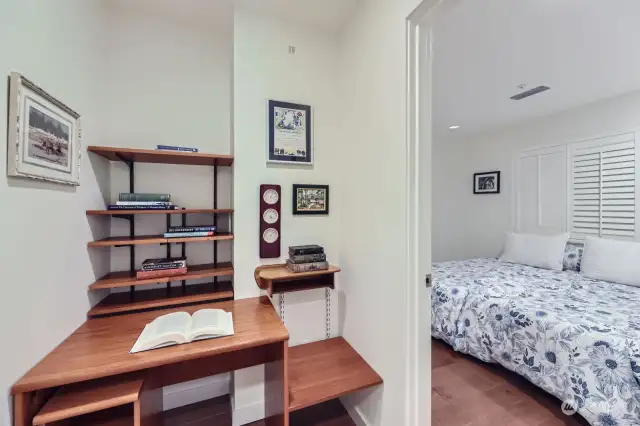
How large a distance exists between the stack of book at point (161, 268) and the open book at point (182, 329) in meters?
0.26

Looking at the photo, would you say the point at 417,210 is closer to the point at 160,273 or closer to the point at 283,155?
the point at 283,155

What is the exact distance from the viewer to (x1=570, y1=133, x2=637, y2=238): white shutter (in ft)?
8.76

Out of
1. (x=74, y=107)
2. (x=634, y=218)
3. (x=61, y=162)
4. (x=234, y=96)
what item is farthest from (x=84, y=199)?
(x=634, y=218)

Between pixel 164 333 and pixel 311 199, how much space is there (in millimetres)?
1094

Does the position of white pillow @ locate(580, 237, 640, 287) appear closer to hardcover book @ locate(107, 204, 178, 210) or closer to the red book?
the red book

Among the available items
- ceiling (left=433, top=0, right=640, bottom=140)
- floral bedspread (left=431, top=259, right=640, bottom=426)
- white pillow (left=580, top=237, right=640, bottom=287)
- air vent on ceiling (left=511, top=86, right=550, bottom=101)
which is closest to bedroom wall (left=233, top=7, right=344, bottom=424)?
ceiling (left=433, top=0, right=640, bottom=140)

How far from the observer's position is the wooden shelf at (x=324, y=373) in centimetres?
136

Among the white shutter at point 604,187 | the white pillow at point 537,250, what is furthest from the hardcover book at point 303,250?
the white shutter at point 604,187

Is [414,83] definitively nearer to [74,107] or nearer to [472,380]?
[74,107]

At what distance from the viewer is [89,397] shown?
3.16 feet

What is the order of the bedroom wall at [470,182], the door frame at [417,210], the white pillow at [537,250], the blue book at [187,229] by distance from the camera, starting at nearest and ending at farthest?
the door frame at [417,210], the blue book at [187,229], the white pillow at [537,250], the bedroom wall at [470,182]

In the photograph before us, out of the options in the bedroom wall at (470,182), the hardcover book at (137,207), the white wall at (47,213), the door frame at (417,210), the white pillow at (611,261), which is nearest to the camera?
the white wall at (47,213)

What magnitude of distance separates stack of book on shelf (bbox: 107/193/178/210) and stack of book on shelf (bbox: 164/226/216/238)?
5.1 inches

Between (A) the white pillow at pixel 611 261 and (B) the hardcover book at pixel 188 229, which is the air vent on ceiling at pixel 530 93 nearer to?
(A) the white pillow at pixel 611 261
